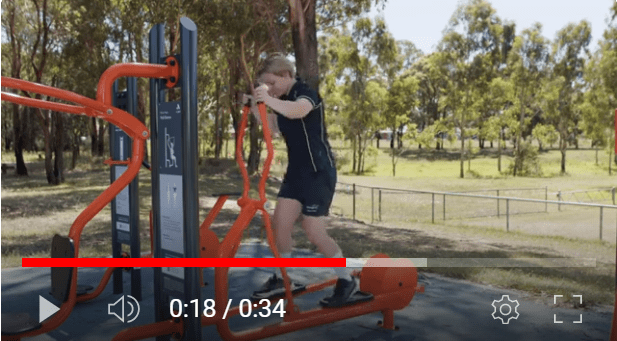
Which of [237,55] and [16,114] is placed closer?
[237,55]

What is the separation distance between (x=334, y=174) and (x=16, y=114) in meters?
24.1

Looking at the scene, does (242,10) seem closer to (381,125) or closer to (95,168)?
(95,168)

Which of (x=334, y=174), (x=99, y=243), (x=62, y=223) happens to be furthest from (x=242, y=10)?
(x=334, y=174)

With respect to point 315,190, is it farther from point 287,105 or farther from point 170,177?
point 170,177

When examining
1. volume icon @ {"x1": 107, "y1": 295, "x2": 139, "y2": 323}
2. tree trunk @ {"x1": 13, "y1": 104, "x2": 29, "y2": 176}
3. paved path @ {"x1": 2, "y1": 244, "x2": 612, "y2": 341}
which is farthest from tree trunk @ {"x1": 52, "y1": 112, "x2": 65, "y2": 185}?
volume icon @ {"x1": 107, "y1": 295, "x2": 139, "y2": 323}

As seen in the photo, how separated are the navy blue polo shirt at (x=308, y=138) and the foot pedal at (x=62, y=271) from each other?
4.88 feet

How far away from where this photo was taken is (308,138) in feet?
12.9

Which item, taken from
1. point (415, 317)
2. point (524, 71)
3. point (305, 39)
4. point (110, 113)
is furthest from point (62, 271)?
point (524, 71)

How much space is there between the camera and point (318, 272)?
5.51 m

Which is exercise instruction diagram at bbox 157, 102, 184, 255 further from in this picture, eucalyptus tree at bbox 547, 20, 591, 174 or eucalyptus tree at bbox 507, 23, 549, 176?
eucalyptus tree at bbox 547, 20, 591, 174

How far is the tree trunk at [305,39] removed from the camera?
992cm

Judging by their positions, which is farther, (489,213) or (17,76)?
(17,76)

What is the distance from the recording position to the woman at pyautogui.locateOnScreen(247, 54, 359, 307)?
12.9 ft

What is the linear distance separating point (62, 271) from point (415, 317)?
2.26 m
